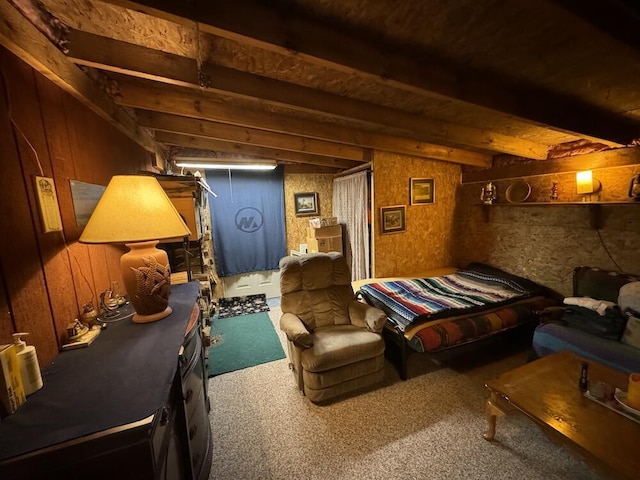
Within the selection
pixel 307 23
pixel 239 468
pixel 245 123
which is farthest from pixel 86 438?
pixel 245 123

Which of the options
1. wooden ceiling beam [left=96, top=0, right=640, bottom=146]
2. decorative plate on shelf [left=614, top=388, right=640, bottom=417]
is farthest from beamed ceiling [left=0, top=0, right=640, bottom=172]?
decorative plate on shelf [left=614, top=388, right=640, bottom=417]

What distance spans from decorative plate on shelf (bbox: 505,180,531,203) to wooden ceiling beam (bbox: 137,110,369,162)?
197cm

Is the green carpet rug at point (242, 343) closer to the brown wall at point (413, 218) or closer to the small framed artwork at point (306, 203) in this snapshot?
the brown wall at point (413, 218)

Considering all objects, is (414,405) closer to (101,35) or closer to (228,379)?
(228,379)

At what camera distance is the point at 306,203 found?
4785 mm

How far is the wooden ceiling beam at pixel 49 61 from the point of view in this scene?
1007mm

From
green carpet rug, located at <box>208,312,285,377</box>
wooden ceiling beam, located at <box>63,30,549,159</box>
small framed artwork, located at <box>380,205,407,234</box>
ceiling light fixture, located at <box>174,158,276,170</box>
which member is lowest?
green carpet rug, located at <box>208,312,285,377</box>

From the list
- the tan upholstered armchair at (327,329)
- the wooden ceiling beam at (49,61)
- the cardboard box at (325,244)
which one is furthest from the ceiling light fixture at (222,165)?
the tan upholstered armchair at (327,329)

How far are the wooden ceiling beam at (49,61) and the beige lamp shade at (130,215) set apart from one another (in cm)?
58

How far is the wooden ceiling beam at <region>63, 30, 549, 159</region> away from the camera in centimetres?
143

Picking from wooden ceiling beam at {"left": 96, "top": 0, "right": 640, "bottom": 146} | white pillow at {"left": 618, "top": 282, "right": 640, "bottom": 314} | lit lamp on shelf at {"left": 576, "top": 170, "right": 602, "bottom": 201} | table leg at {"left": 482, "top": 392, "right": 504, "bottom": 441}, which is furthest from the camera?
lit lamp on shelf at {"left": 576, "top": 170, "right": 602, "bottom": 201}

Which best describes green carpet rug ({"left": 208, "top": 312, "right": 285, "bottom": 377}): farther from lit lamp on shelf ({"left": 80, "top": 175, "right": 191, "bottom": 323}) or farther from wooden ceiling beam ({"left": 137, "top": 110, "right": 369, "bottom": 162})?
wooden ceiling beam ({"left": 137, "top": 110, "right": 369, "bottom": 162})

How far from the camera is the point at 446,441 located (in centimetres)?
171

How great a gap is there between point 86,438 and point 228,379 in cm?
195
